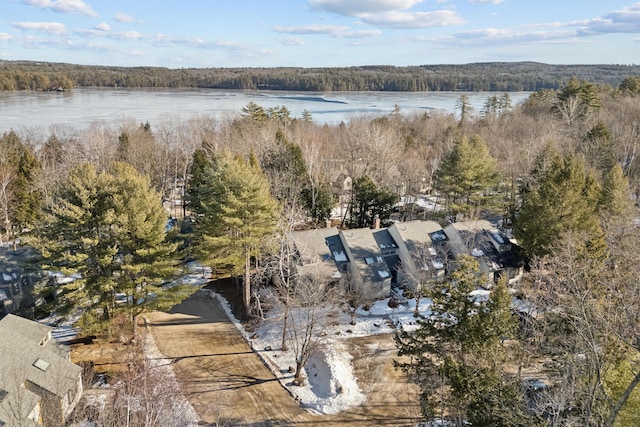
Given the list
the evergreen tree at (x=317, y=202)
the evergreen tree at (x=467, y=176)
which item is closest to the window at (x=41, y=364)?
the evergreen tree at (x=317, y=202)

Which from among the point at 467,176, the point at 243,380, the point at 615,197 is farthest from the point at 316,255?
the point at 615,197

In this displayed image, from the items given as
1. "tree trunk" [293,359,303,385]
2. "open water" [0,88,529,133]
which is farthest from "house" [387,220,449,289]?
"open water" [0,88,529,133]

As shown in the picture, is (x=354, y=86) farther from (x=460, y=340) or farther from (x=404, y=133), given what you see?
(x=460, y=340)

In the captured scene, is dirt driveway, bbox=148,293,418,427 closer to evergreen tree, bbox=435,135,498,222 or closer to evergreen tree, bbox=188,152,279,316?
evergreen tree, bbox=188,152,279,316

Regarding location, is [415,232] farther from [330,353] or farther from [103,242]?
[103,242]

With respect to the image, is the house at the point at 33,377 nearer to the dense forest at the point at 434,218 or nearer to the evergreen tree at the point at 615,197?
the dense forest at the point at 434,218

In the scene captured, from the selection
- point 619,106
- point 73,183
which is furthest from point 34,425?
point 619,106
